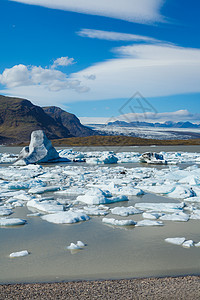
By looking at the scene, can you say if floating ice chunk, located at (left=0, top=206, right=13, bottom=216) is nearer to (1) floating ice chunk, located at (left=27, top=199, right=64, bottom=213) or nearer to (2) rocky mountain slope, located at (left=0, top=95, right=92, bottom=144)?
(1) floating ice chunk, located at (left=27, top=199, right=64, bottom=213)

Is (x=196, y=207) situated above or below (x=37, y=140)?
below

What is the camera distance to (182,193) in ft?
29.0

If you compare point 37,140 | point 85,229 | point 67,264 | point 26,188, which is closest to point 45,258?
point 67,264

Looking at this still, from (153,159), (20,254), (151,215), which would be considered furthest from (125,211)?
(153,159)

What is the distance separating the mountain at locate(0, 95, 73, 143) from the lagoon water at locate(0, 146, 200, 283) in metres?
125

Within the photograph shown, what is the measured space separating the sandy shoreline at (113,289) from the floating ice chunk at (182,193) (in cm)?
531

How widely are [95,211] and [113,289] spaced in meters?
3.53

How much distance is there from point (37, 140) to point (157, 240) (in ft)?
60.6

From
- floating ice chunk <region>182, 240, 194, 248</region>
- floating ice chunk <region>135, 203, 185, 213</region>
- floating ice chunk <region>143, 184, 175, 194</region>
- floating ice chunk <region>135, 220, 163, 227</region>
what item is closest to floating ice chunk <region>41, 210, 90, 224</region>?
floating ice chunk <region>135, 220, 163, 227</region>

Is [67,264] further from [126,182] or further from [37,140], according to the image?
[37,140]

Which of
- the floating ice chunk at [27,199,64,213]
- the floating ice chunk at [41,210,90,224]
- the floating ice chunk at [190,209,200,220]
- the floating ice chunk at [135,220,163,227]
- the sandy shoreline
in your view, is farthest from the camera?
the floating ice chunk at [27,199,64,213]

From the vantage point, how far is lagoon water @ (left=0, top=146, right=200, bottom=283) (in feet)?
11.9

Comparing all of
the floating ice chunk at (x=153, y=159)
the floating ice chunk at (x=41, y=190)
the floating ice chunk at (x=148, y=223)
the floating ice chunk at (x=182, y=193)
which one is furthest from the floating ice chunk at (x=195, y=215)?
the floating ice chunk at (x=153, y=159)

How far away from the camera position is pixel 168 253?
426cm
